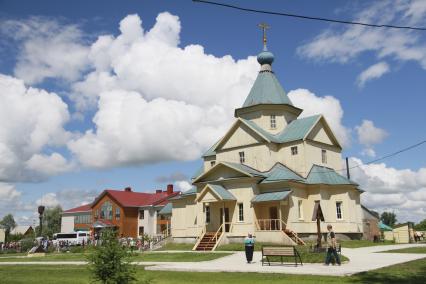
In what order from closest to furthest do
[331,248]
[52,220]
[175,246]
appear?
[331,248] → [175,246] → [52,220]

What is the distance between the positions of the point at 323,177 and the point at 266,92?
9.49 meters

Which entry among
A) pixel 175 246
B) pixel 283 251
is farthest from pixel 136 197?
pixel 283 251

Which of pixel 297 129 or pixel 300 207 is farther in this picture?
pixel 297 129

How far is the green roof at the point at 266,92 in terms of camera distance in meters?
38.7

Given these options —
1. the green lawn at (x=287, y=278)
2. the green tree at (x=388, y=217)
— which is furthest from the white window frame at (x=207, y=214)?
the green tree at (x=388, y=217)

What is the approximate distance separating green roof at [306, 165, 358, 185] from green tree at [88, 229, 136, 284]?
25084 millimetres

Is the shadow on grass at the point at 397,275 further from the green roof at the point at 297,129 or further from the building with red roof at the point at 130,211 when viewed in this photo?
the building with red roof at the point at 130,211

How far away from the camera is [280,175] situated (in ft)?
110

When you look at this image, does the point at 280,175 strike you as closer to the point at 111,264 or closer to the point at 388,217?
the point at 111,264

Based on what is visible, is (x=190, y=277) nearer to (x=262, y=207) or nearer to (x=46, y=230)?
(x=262, y=207)

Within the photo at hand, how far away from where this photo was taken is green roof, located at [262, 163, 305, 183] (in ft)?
108

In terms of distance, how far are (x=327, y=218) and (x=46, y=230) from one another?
218 ft

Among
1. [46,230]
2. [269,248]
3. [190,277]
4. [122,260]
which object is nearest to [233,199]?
[269,248]

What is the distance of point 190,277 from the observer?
52.7ft
